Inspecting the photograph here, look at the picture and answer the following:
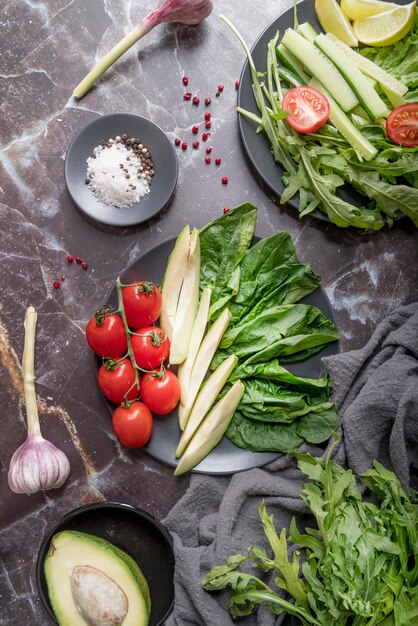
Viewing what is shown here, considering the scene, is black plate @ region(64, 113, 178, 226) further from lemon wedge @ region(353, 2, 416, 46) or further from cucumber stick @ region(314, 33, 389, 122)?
lemon wedge @ region(353, 2, 416, 46)

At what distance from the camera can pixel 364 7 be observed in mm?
2092

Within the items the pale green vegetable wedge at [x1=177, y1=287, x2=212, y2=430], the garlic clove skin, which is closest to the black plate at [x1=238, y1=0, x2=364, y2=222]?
the pale green vegetable wedge at [x1=177, y1=287, x2=212, y2=430]

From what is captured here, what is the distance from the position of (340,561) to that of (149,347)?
2.29ft

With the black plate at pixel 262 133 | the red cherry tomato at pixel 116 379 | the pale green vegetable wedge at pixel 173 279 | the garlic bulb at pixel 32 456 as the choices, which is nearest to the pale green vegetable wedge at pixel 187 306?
the pale green vegetable wedge at pixel 173 279

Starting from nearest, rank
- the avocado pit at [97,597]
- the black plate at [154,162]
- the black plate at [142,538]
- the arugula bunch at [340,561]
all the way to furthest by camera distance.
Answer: the arugula bunch at [340,561] < the avocado pit at [97,597] < the black plate at [142,538] < the black plate at [154,162]

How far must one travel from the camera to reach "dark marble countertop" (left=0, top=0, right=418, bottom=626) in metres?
2.07

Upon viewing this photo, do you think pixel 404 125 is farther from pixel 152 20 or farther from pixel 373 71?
pixel 152 20

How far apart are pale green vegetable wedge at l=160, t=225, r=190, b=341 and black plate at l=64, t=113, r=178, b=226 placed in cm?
13

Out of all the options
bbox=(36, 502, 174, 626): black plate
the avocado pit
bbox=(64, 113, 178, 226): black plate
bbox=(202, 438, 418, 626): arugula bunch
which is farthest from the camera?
bbox=(64, 113, 178, 226): black plate

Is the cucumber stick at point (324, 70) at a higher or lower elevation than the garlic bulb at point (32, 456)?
higher

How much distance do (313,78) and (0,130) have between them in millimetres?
880

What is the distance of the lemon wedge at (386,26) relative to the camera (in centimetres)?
207

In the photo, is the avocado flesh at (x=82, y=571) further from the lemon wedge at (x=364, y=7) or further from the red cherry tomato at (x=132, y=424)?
the lemon wedge at (x=364, y=7)

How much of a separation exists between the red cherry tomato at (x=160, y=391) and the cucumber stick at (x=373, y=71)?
961 millimetres
